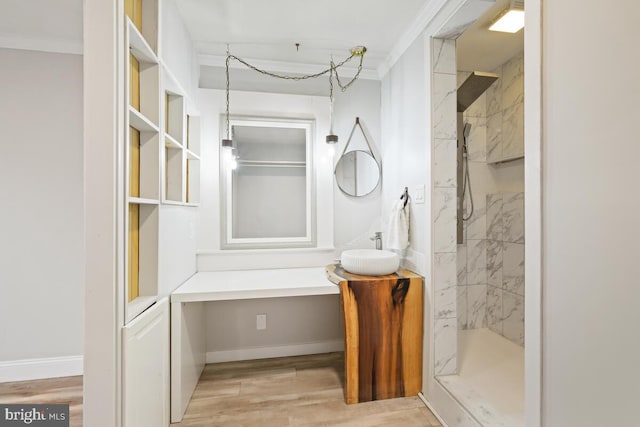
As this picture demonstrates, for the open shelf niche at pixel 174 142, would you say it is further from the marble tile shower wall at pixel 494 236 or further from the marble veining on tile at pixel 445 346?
the marble tile shower wall at pixel 494 236

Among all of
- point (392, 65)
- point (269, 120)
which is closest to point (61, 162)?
point (269, 120)

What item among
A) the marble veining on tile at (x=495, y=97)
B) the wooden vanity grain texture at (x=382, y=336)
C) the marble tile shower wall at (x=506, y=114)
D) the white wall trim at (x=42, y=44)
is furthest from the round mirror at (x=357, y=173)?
the white wall trim at (x=42, y=44)

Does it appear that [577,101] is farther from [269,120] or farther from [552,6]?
[269,120]

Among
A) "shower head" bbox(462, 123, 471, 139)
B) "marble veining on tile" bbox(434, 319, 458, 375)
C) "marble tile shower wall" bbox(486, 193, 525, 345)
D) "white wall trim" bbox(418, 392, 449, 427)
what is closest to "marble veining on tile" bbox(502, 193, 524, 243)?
"marble tile shower wall" bbox(486, 193, 525, 345)

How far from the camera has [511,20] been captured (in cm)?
184

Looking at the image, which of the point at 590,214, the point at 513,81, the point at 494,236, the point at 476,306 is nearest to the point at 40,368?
the point at 590,214

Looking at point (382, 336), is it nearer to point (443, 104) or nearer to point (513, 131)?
point (443, 104)

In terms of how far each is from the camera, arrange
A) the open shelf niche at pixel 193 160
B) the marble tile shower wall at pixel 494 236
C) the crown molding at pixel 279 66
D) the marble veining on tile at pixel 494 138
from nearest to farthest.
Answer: the open shelf niche at pixel 193 160
the crown molding at pixel 279 66
the marble tile shower wall at pixel 494 236
the marble veining on tile at pixel 494 138

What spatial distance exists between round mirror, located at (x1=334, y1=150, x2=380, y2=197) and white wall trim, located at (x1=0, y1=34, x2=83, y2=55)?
224cm

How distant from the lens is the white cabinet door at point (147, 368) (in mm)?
1141

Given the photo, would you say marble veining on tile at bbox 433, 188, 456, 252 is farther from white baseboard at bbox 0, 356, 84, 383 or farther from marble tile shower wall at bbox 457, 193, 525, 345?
white baseboard at bbox 0, 356, 84, 383

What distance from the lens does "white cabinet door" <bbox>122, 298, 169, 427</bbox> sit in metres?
1.14

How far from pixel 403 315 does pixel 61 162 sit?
277 cm

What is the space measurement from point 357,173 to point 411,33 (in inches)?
43.7
